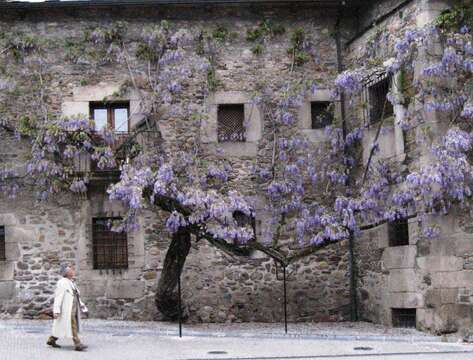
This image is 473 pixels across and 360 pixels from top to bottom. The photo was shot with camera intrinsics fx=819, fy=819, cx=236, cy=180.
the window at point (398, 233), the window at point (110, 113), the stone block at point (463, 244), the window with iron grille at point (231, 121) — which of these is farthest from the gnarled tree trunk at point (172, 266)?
the stone block at point (463, 244)

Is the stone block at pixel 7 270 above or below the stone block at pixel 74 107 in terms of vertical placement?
below

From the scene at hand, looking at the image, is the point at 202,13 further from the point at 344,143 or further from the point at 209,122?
the point at 344,143

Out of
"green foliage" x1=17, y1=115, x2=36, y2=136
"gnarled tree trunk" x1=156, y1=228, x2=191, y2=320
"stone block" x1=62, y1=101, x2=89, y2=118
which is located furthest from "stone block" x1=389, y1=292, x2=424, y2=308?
"green foliage" x1=17, y1=115, x2=36, y2=136

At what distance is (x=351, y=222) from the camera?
1355cm

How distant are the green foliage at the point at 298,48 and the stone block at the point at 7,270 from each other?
651 centimetres

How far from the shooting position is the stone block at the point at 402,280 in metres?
13.3

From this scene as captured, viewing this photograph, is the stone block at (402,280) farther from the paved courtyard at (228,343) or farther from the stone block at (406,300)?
the paved courtyard at (228,343)

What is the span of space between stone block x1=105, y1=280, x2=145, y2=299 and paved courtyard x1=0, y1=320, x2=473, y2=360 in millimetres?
876

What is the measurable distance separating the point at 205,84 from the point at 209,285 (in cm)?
377

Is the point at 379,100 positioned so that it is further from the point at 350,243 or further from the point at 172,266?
the point at 172,266

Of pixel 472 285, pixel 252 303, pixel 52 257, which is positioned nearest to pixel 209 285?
pixel 252 303

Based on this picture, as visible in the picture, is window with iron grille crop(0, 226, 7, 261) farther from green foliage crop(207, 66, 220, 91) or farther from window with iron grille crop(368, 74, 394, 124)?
window with iron grille crop(368, 74, 394, 124)

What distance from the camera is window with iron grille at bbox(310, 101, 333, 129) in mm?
15648

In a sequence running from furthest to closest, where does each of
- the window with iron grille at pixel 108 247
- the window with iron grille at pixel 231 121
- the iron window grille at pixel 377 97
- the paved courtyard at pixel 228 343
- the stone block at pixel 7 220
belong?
the window with iron grille at pixel 231 121
the window with iron grille at pixel 108 247
the stone block at pixel 7 220
the iron window grille at pixel 377 97
the paved courtyard at pixel 228 343
